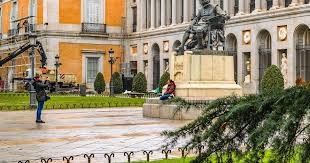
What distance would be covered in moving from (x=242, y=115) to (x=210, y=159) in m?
0.77

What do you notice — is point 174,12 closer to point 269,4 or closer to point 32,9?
point 269,4

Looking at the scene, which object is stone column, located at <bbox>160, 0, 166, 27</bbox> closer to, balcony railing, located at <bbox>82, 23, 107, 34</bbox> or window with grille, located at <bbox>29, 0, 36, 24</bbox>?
balcony railing, located at <bbox>82, 23, 107, 34</bbox>

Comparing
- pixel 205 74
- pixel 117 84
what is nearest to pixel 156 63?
pixel 117 84

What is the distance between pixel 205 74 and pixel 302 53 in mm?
24789

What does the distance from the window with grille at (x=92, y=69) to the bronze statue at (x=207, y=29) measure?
4172 centimetres

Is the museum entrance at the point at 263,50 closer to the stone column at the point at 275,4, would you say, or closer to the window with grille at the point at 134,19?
the stone column at the point at 275,4

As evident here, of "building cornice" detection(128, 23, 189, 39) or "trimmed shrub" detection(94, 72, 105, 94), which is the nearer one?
"trimmed shrub" detection(94, 72, 105, 94)

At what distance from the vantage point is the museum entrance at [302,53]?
4722 cm

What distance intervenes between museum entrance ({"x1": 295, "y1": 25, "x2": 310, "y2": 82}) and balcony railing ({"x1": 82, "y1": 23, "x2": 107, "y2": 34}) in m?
26.2

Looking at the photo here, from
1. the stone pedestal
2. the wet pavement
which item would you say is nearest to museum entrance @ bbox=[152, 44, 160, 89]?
the stone pedestal

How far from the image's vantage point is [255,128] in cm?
487

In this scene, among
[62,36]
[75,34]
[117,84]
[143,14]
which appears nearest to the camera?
[117,84]

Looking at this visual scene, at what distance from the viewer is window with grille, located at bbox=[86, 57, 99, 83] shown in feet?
218

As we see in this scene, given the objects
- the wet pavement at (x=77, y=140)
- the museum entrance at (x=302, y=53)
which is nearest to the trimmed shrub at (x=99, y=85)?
the museum entrance at (x=302, y=53)
